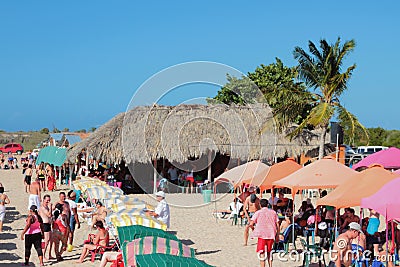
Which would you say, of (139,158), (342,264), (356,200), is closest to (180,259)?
(342,264)

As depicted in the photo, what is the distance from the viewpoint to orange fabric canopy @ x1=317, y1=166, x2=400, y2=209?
931cm

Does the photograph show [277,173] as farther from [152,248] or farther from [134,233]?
[152,248]

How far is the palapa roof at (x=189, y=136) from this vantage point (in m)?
22.2

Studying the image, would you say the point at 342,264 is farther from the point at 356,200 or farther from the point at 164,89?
the point at 164,89

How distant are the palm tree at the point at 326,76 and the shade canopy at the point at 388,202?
48.7 feet

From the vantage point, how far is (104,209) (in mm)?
10914

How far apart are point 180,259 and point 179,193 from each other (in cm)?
1765

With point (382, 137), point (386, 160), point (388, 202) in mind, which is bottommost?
point (388, 202)

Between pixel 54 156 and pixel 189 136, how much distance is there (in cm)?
667

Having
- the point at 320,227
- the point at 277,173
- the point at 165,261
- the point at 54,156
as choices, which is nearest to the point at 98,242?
the point at 320,227

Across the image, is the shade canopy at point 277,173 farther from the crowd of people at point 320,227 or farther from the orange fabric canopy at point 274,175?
the crowd of people at point 320,227

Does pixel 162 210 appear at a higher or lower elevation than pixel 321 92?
lower

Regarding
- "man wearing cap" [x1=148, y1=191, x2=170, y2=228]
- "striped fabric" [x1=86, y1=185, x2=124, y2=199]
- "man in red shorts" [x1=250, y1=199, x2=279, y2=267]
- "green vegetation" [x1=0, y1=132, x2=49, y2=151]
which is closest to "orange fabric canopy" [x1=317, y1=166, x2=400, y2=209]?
"man in red shorts" [x1=250, y1=199, x2=279, y2=267]

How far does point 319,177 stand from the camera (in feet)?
37.3
